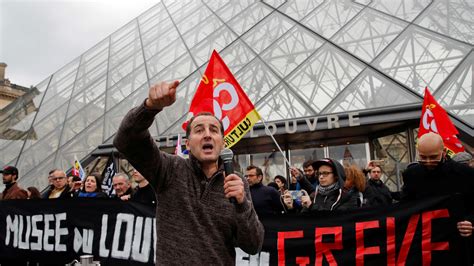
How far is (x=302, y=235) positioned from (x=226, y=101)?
283 cm

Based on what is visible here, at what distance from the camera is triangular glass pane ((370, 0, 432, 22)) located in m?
12.6

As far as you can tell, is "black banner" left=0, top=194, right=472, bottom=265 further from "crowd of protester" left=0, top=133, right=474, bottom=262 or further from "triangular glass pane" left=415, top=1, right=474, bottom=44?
"triangular glass pane" left=415, top=1, right=474, bottom=44

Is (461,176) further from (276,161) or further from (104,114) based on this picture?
(104,114)

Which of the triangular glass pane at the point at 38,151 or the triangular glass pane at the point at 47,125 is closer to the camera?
the triangular glass pane at the point at 38,151

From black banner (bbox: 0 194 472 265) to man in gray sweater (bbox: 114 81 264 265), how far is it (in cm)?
250

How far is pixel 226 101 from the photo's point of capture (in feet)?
21.4

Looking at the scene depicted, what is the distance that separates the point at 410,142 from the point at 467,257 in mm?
6647

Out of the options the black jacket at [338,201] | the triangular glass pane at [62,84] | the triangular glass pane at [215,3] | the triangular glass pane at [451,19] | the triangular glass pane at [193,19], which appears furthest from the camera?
the triangular glass pane at [215,3]

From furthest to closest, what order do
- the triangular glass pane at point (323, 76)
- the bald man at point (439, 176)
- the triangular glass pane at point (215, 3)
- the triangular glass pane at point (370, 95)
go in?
the triangular glass pane at point (215, 3)
the triangular glass pane at point (323, 76)
the triangular glass pane at point (370, 95)
the bald man at point (439, 176)

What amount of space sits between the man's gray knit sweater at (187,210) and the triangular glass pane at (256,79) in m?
9.50

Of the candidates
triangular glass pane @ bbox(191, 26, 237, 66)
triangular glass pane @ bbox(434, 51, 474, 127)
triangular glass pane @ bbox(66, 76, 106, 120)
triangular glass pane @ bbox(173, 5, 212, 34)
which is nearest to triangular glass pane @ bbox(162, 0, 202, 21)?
triangular glass pane @ bbox(173, 5, 212, 34)

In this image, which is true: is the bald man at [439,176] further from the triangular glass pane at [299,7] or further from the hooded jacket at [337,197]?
the triangular glass pane at [299,7]

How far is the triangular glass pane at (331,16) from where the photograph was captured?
13.2 m

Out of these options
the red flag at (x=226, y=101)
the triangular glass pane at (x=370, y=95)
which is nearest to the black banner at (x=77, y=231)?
the red flag at (x=226, y=101)
